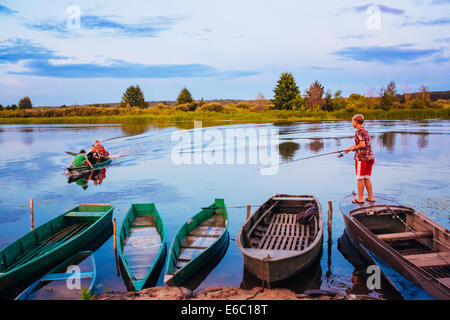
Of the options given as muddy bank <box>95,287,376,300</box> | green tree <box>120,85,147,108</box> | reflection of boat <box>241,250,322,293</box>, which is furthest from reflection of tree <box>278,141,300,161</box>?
green tree <box>120,85,147,108</box>

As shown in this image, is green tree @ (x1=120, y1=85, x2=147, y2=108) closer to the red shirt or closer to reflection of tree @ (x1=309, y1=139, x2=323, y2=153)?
reflection of tree @ (x1=309, y1=139, x2=323, y2=153)

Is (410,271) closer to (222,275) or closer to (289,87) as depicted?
(222,275)

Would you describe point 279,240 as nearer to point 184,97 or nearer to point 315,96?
point 315,96

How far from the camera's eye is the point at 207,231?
10.1 meters

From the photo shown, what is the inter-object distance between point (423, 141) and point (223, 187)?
74.2ft

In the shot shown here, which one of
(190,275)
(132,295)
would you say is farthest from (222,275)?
(132,295)

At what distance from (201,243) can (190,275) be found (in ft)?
5.10

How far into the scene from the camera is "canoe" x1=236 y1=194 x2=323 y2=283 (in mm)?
7180

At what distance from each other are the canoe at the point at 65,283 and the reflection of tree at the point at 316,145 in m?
21.4

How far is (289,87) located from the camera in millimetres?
64312

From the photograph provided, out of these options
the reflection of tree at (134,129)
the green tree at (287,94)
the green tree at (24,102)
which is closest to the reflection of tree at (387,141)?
the reflection of tree at (134,129)

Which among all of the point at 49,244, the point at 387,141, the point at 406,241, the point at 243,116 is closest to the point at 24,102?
the point at 243,116

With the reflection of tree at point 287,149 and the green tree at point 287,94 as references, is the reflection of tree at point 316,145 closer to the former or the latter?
the reflection of tree at point 287,149

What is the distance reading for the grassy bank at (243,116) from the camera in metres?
58.4
